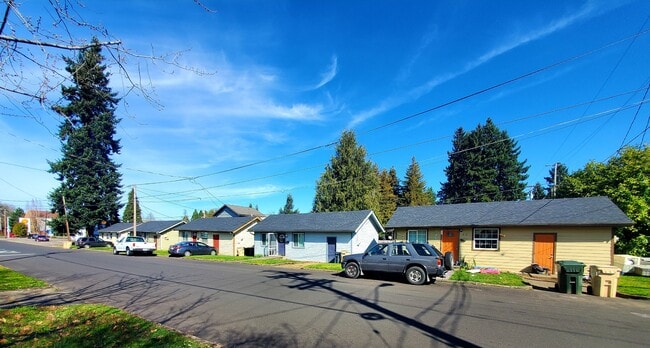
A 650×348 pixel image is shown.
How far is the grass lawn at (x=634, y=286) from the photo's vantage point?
40.5ft

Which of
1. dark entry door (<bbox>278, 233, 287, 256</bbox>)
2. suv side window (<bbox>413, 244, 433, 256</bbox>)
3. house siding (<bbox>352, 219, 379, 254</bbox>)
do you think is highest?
suv side window (<bbox>413, 244, 433, 256</bbox>)

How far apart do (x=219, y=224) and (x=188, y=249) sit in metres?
6.59

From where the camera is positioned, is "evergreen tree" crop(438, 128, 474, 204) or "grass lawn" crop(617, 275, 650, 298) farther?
"evergreen tree" crop(438, 128, 474, 204)

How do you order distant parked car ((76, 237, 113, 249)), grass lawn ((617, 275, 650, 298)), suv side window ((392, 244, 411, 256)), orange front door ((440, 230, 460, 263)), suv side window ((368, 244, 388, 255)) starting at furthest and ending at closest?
distant parked car ((76, 237, 113, 249)), orange front door ((440, 230, 460, 263)), suv side window ((368, 244, 388, 255)), suv side window ((392, 244, 411, 256)), grass lawn ((617, 275, 650, 298))

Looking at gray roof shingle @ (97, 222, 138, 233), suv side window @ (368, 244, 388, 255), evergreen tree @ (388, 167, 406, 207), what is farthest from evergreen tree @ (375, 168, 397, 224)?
suv side window @ (368, 244, 388, 255)

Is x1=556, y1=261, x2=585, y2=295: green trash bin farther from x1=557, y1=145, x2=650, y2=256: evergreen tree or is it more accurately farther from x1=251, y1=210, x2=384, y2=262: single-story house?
x1=251, y1=210, x2=384, y2=262: single-story house

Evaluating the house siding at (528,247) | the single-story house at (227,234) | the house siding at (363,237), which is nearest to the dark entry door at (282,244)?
the single-story house at (227,234)

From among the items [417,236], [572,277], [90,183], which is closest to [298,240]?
[417,236]

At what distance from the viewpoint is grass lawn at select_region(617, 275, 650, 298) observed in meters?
12.4

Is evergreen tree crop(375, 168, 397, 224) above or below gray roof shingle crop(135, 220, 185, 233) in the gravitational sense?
above

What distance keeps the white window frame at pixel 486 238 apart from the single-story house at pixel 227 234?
21006 millimetres

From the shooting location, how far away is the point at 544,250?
1906cm

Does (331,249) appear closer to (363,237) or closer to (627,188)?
(363,237)

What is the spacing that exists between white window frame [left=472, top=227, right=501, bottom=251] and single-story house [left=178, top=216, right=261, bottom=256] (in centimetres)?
2101
